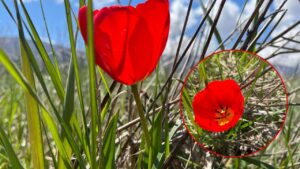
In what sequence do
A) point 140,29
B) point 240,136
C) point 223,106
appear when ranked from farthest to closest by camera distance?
point 240,136, point 223,106, point 140,29

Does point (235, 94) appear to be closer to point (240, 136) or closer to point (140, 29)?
point (240, 136)

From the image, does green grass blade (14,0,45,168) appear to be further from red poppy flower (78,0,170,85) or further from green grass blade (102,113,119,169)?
red poppy flower (78,0,170,85)

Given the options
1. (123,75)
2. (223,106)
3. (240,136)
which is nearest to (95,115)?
(123,75)

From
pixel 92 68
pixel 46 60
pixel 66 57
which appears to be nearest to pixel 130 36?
pixel 92 68

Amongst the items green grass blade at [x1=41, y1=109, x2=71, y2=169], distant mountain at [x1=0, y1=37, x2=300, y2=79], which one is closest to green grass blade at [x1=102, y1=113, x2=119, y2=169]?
green grass blade at [x1=41, y1=109, x2=71, y2=169]

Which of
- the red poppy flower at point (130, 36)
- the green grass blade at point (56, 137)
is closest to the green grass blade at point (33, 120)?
the green grass blade at point (56, 137)

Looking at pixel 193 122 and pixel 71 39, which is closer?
pixel 71 39
